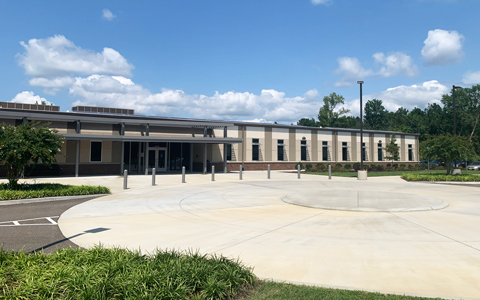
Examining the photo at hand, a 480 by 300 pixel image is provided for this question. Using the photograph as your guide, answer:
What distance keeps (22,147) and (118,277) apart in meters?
12.2

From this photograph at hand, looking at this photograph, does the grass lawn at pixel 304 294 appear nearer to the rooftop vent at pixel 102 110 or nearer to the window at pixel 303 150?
the rooftop vent at pixel 102 110

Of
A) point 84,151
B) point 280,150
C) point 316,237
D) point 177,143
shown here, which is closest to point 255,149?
point 280,150

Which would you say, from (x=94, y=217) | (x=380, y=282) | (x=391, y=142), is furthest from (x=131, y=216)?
(x=391, y=142)

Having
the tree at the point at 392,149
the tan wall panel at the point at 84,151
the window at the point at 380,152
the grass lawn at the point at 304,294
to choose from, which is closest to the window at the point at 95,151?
the tan wall panel at the point at 84,151

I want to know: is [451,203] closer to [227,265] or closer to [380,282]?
[380,282]

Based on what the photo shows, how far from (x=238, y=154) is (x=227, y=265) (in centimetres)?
3244

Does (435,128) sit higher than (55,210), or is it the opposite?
(435,128)

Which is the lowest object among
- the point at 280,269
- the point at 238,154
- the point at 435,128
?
the point at 280,269

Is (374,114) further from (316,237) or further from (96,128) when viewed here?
(316,237)

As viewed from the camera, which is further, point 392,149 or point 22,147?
point 392,149

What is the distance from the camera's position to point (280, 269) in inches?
213

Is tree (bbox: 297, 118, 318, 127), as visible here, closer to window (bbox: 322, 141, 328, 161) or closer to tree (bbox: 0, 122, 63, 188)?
window (bbox: 322, 141, 328, 161)

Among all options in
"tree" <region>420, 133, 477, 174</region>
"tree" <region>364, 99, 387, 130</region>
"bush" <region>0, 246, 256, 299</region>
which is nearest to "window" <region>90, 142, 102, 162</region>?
"bush" <region>0, 246, 256, 299</region>

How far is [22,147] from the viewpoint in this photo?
13.6 m
